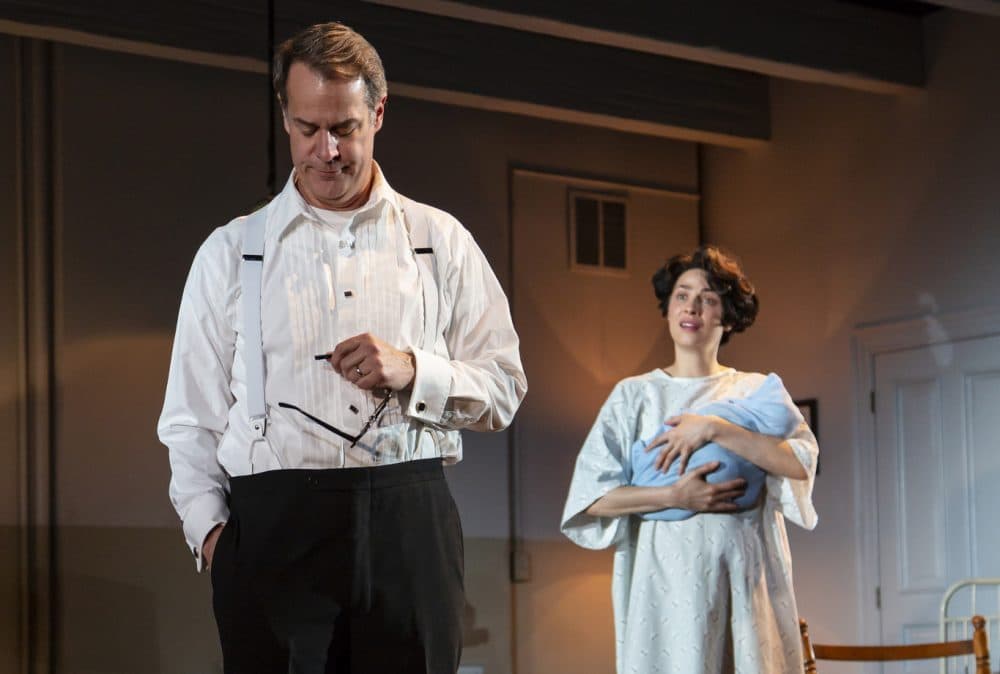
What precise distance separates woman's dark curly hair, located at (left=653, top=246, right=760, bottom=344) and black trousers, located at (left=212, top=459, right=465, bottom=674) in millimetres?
2012

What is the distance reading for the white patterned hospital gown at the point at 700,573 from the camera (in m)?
3.07

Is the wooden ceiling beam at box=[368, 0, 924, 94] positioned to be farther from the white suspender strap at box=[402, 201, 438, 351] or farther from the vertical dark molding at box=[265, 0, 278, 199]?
the white suspender strap at box=[402, 201, 438, 351]

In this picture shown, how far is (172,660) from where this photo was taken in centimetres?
479

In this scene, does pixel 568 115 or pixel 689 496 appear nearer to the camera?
pixel 689 496

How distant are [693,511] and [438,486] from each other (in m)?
1.67

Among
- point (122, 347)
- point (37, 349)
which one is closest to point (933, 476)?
point (122, 347)

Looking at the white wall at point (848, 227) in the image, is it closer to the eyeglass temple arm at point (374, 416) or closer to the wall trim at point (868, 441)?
Result: the wall trim at point (868, 441)

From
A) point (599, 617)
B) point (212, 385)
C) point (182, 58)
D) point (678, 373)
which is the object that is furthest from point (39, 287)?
point (212, 385)

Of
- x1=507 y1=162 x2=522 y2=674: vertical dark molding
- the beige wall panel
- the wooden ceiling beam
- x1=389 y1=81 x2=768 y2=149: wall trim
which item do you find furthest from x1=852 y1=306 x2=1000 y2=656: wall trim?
the beige wall panel

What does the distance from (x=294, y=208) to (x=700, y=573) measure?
1.79m

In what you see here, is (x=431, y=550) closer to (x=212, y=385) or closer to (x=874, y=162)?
(x=212, y=385)

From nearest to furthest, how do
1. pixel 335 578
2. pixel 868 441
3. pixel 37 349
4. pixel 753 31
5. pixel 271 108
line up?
1. pixel 335 578
2. pixel 37 349
3. pixel 271 108
4. pixel 753 31
5. pixel 868 441

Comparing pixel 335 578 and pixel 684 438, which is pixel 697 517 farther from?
pixel 335 578

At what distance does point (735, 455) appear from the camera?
3.20 meters
